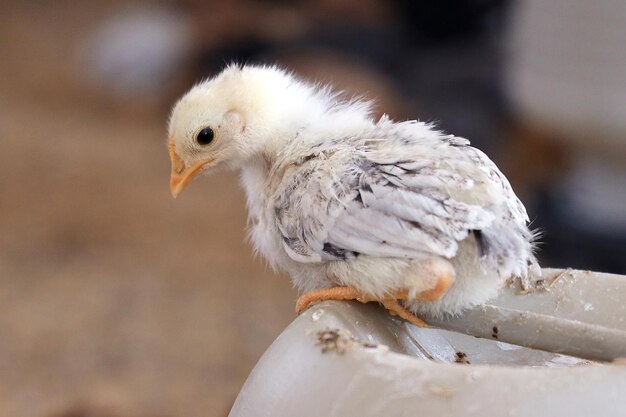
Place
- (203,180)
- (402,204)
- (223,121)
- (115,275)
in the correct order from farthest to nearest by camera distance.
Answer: (203,180) < (115,275) < (223,121) < (402,204)

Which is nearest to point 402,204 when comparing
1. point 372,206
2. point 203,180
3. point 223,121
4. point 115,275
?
point 372,206

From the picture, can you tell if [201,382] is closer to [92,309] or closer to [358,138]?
[92,309]

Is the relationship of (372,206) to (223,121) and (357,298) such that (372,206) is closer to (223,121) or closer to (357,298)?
(357,298)

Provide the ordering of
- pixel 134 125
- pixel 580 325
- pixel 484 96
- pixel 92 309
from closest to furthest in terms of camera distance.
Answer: pixel 580 325, pixel 92 309, pixel 484 96, pixel 134 125

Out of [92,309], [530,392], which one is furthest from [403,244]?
[92,309]

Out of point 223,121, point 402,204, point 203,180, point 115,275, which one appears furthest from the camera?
point 203,180

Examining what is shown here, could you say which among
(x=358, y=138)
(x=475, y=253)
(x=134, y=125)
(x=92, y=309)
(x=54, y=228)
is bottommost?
(x=475, y=253)

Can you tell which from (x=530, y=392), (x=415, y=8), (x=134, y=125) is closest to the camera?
(x=530, y=392)
